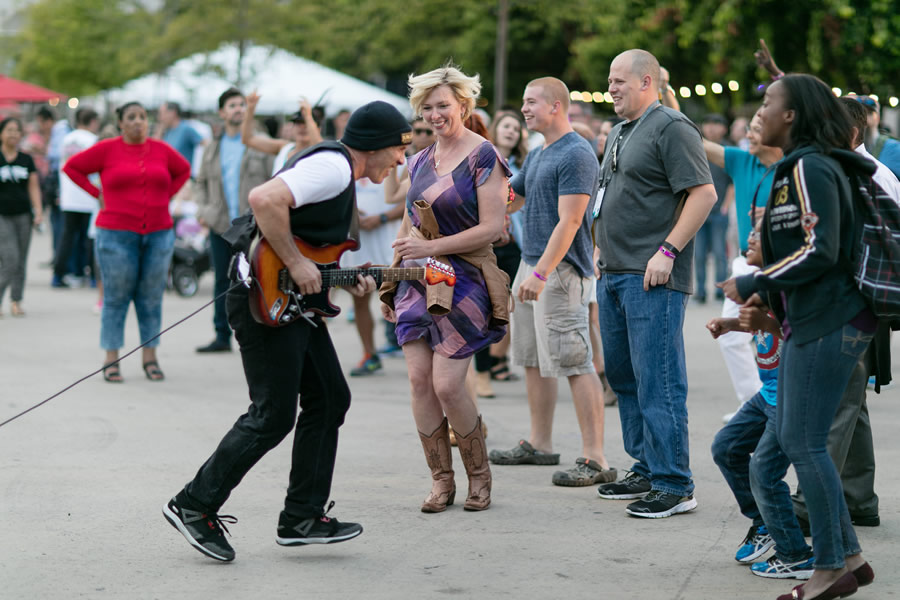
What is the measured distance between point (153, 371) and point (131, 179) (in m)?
1.52

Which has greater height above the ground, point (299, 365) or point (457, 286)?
point (457, 286)

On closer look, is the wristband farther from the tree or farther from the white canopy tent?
the tree

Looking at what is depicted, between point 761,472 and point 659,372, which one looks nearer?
point 761,472

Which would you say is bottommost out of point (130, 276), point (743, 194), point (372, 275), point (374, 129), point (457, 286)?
point (130, 276)

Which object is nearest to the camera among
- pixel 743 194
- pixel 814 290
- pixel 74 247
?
pixel 814 290

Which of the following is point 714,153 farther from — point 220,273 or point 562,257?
point 220,273

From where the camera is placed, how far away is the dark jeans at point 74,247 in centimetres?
1521

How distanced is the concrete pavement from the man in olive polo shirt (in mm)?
333

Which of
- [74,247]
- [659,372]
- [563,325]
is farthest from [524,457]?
[74,247]

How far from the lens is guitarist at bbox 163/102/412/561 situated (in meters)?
4.62

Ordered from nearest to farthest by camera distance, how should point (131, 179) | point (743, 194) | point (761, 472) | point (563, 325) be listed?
point (761, 472)
point (563, 325)
point (743, 194)
point (131, 179)

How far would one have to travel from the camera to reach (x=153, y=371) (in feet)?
31.0

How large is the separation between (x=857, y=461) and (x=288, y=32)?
27119mm

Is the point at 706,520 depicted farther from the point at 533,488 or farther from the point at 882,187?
the point at 882,187
